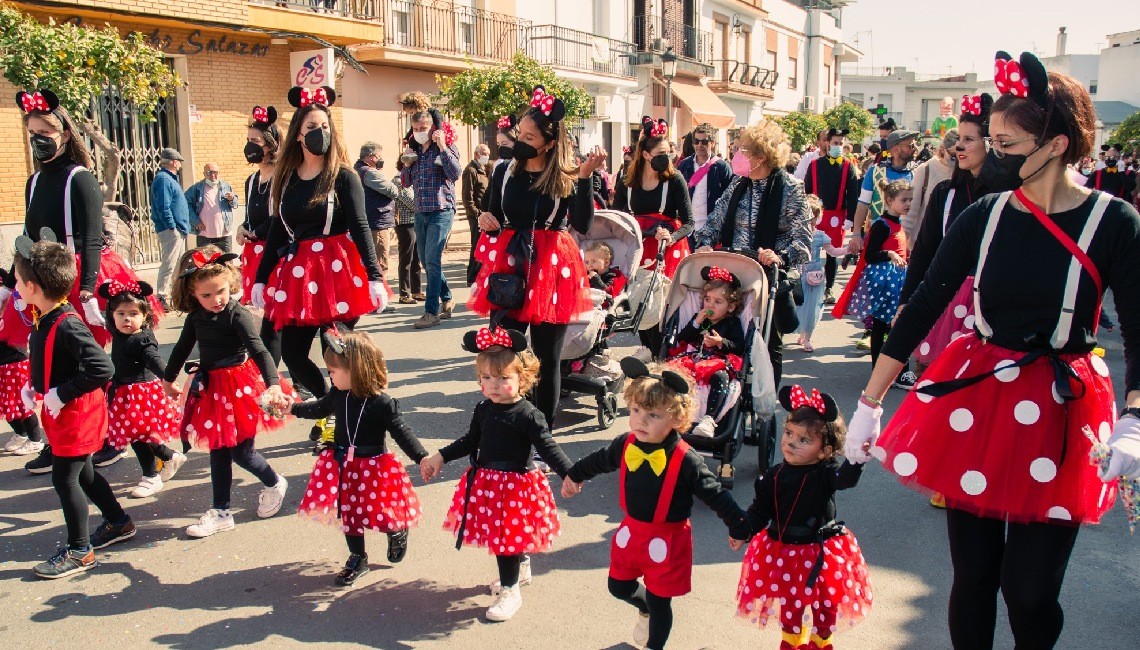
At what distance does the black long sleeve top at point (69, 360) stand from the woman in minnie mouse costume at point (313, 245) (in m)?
1.15

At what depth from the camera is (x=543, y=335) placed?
5.20 metres

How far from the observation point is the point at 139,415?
4996 mm

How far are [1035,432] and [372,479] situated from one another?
2.60 metres

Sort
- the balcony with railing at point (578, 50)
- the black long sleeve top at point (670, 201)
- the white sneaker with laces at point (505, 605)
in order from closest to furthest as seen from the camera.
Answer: the white sneaker with laces at point (505, 605)
the black long sleeve top at point (670, 201)
the balcony with railing at point (578, 50)

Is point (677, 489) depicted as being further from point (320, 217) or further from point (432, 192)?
point (432, 192)

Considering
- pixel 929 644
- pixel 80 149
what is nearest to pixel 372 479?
pixel 929 644

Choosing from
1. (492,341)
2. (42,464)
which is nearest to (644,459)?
(492,341)

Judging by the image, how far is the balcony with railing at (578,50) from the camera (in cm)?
2523

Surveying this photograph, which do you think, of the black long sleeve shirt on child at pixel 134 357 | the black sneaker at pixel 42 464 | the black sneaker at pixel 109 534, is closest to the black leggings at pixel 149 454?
the black long sleeve shirt on child at pixel 134 357

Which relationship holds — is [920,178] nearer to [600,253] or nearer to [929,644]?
[600,253]

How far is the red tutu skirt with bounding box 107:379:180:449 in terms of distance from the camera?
4.97 meters

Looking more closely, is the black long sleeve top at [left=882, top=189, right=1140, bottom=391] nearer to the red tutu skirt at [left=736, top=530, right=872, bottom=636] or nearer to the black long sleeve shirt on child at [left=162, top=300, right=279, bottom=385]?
the red tutu skirt at [left=736, top=530, right=872, bottom=636]

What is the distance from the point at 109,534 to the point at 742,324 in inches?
137

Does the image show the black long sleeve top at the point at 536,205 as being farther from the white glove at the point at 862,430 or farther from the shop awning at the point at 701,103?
the shop awning at the point at 701,103
